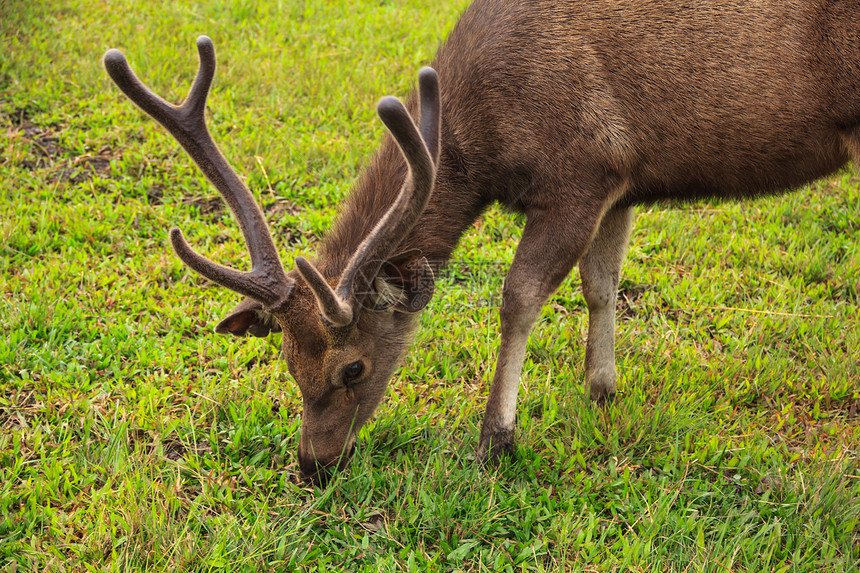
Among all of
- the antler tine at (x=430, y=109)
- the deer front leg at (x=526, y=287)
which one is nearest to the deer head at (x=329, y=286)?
the antler tine at (x=430, y=109)

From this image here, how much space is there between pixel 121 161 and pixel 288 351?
343cm

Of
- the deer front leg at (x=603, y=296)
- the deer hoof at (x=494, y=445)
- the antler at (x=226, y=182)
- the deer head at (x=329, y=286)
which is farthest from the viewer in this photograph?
the deer front leg at (x=603, y=296)

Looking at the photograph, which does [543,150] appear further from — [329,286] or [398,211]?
[329,286]

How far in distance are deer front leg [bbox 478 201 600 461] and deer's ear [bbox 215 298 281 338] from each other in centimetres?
109

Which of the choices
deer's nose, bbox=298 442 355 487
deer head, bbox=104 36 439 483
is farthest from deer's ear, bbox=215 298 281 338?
deer's nose, bbox=298 442 355 487

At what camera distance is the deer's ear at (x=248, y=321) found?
3441 millimetres

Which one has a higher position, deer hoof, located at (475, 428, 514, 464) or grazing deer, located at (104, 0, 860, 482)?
grazing deer, located at (104, 0, 860, 482)

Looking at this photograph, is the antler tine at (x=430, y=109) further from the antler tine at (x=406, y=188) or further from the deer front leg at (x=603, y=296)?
the deer front leg at (x=603, y=296)

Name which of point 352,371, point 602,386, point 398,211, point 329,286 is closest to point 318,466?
point 352,371

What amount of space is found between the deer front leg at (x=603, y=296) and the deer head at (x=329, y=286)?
1046mm

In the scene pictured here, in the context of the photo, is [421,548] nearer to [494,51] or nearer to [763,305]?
[494,51]

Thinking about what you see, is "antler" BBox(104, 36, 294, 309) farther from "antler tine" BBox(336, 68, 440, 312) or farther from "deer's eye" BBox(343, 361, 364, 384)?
"deer's eye" BBox(343, 361, 364, 384)

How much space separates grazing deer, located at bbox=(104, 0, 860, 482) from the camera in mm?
3154

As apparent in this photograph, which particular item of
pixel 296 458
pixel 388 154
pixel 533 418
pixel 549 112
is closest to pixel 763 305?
pixel 533 418
